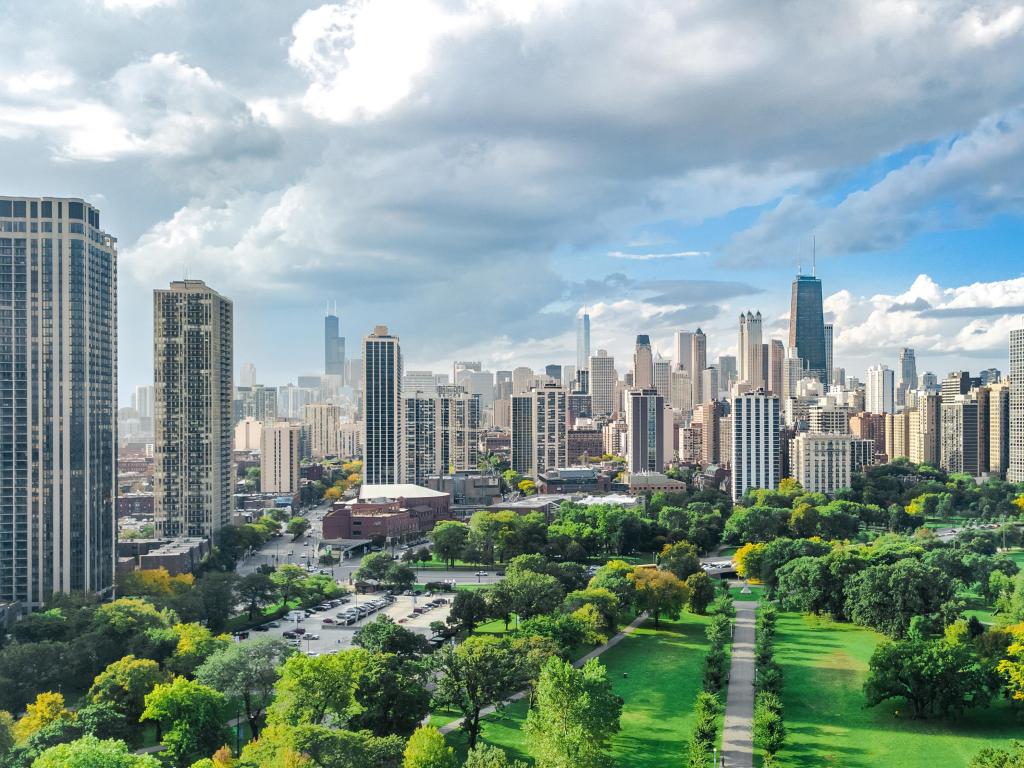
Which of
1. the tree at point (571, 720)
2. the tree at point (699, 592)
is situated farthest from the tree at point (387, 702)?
the tree at point (699, 592)

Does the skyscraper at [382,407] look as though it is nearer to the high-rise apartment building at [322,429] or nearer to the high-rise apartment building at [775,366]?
the high-rise apartment building at [322,429]

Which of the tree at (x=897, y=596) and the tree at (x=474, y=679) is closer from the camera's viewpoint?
the tree at (x=474, y=679)

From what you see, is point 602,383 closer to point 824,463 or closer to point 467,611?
point 824,463

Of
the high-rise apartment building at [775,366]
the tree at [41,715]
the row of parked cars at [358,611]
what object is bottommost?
the row of parked cars at [358,611]

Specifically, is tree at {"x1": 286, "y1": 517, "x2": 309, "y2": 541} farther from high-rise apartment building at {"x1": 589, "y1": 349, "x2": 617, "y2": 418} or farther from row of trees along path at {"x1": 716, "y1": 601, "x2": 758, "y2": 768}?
high-rise apartment building at {"x1": 589, "y1": 349, "x2": 617, "y2": 418}

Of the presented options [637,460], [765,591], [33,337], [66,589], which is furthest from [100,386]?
[637,460]

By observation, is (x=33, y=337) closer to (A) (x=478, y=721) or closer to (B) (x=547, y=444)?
(A) (x=478, y=721)
